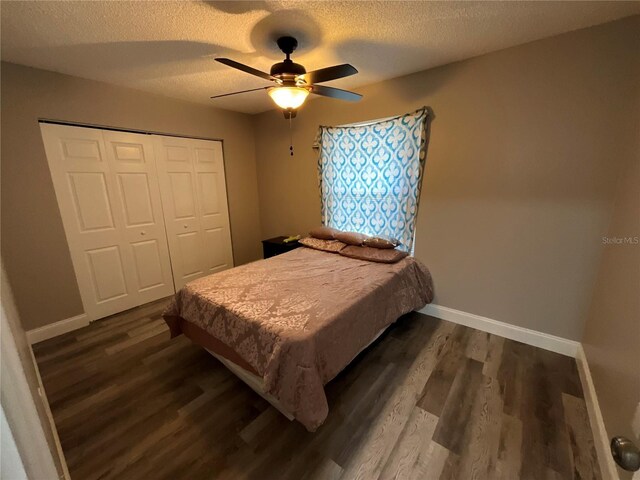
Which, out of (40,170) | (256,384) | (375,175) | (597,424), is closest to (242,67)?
(375,175)

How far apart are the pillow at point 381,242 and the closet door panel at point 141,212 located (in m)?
2.53

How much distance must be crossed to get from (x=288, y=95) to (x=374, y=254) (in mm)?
1646

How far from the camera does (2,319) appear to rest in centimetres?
38

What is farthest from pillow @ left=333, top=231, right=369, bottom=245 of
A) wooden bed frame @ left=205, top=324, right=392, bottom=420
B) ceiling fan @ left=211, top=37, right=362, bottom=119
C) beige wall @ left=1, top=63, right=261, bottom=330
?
beige wall @ left=1, top=63, right=261, bottom=330

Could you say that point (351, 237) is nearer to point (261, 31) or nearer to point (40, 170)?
point (261, 31)

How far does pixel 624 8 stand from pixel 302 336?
2.80 meters

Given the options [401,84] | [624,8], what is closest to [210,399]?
[401,84]

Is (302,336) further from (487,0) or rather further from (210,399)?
(487,0)

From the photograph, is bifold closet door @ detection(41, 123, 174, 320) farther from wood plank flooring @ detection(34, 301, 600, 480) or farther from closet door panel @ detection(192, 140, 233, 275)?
wood plank flooring @ detection(34, 301, 600, 480)

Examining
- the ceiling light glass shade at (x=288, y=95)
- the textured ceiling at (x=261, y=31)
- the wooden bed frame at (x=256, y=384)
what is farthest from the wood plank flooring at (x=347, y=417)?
the textured ceiling at (x=261, y=31)

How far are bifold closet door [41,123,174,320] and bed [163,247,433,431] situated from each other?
1.31 m

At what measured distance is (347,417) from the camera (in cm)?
163

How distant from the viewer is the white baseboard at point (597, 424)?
125 centimetres

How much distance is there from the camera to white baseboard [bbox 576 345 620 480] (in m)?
1.25
